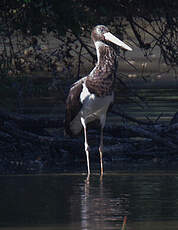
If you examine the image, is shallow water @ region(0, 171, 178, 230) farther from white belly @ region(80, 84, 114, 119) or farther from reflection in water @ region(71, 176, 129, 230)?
white belly @ region(80, 84, 114, 119)

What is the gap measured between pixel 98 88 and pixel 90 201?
328 cm

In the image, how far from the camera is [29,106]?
1900 cm

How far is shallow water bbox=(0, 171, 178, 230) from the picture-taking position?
675cm

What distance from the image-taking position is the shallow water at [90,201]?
22.1ft

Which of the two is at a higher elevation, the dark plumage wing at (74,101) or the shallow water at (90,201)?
the dark plumage wing at (74,101)

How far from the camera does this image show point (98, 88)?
11.1m

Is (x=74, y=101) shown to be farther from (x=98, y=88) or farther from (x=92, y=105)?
(x=98, y=88)

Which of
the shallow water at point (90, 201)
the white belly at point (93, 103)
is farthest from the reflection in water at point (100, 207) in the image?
the white belly at point (93, 103)

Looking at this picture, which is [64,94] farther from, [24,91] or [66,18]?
[66,18]

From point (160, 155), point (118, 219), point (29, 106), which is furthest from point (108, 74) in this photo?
point (29, 106)

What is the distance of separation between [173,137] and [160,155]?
42cm

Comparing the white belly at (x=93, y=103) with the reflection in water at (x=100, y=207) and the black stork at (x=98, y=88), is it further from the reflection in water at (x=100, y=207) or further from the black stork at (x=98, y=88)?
the reflection in water at (x=100, y=207)

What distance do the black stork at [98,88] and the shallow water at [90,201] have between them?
1.08 m

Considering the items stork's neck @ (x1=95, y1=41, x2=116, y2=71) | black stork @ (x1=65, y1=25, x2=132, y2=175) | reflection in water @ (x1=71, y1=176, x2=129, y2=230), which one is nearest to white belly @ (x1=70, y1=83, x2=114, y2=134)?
black stork @ (x1=65, y1=25, x2=132, y2=175)
